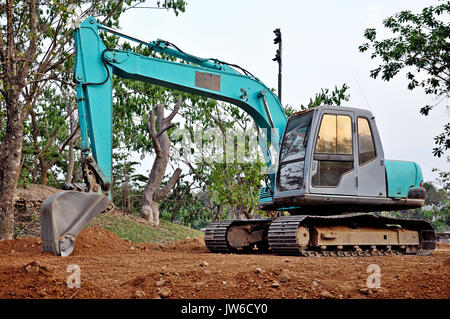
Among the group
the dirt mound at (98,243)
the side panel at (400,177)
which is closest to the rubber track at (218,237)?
the dirt mound at (98,243)

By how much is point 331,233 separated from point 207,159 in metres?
11.3

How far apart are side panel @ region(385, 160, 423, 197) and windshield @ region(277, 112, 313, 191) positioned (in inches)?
61.4

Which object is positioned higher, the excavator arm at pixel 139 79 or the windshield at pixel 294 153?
the excavator arm at pixel 139 79

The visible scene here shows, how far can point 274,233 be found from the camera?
307 inches

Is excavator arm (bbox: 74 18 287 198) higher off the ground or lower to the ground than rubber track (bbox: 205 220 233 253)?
higher

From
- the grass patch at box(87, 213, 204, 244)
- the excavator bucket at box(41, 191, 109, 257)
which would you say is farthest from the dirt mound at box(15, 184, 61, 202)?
the excavator bucket at box(41, 191, 109, 257)

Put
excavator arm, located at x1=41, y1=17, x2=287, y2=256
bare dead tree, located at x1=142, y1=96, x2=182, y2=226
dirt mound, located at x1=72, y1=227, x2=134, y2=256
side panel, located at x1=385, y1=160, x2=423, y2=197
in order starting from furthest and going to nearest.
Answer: bare dead tree, located at x1=142, y1=96, x2=182, y2=226 → dirt mound, located at x1=72, y1=227, x2=134, y2=256 → side panel, located at x1=385, y1=160, x2=423, y2=197 → excavator arm, located at x1=41, y1=17, x2=287, y2=256

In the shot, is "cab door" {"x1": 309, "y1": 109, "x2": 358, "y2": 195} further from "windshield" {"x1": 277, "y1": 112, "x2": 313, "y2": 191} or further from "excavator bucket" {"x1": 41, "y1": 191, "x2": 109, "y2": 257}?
"excavator bucket" {"x1": 41, "y1": 191, "x2": 109, "y2": 257}

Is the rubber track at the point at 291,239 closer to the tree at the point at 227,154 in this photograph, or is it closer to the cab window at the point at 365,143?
the cab window at the point at 365,143

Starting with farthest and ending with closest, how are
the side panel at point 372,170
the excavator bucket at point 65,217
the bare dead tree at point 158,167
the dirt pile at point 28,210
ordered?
the bare dead tree at point 158,167, the dirt pile at point 28,210, the side panel at point 372,170, the excavator bucket at point 65,217

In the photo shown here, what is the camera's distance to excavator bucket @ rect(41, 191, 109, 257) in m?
6.54

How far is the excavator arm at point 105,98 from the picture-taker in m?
6.66

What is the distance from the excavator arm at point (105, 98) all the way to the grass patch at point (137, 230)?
18.6ft

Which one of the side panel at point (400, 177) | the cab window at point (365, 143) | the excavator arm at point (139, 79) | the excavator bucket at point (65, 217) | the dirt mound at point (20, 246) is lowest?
the dirt mound at point (20, 246)
